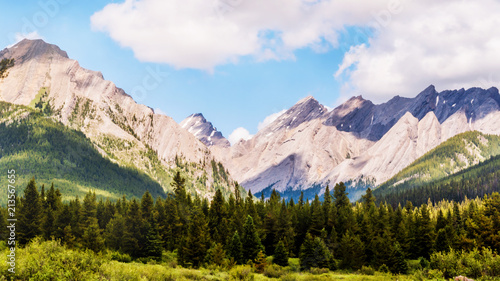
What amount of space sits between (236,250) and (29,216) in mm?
41785

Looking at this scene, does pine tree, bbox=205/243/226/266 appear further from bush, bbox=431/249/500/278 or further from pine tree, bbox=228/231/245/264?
bush, bbox=431/249/500/278

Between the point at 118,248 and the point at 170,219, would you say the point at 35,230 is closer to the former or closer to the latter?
the point at 118,248

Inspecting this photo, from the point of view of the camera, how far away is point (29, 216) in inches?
3287

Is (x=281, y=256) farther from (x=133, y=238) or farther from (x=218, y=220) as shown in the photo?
(x=133, y=238)

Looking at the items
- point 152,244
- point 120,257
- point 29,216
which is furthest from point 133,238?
point 29,216

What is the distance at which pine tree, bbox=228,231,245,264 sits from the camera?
75.9 m

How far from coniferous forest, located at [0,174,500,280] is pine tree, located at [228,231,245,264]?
175mm

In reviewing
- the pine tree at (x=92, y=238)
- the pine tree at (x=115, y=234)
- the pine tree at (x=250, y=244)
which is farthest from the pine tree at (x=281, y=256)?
the pine tree at (x=92, y=238)

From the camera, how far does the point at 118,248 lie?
83250 mm

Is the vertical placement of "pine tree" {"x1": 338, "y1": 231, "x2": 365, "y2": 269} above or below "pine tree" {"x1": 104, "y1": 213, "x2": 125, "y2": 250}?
below

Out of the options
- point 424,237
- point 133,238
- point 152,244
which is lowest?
point 152,244

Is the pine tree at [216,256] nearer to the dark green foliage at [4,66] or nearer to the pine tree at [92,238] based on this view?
the pine tree at [92,238]

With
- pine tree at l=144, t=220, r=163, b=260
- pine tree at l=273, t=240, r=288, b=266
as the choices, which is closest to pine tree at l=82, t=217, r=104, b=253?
pine tree at l=144, t=220, r=163, b=260

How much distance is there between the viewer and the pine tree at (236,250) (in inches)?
2987
